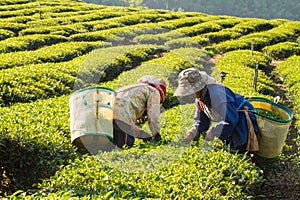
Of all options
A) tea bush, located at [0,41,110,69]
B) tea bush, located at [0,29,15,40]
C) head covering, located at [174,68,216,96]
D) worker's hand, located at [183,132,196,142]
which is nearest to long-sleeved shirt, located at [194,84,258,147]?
head covering, located at [174,68,216,96]

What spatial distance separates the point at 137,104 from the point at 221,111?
3.72ft

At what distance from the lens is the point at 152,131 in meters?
5.57

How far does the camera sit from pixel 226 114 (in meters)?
5.11

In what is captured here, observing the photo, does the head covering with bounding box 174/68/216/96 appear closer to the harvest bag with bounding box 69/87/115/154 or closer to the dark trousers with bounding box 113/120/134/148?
the dark trousers with bounding box 113/120/134/148

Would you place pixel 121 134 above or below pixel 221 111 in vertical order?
below

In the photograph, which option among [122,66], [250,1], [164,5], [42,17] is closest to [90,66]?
[122,66]

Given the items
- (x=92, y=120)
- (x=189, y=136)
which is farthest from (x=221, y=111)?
(x=92, y=120)

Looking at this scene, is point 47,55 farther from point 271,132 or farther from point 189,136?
point 271,132

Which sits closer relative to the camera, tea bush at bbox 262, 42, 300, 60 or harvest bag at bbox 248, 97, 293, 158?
harvest bag at bbox 248, 97, 293, 158

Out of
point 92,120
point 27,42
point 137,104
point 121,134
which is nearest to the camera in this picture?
point 92,120

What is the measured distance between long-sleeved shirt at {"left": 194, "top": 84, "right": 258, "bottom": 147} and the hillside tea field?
0.21 metres

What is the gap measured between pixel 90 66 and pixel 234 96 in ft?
19.7

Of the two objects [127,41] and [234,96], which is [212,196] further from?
[127,41]

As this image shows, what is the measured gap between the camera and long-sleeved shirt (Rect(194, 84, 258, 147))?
511 centimetres
